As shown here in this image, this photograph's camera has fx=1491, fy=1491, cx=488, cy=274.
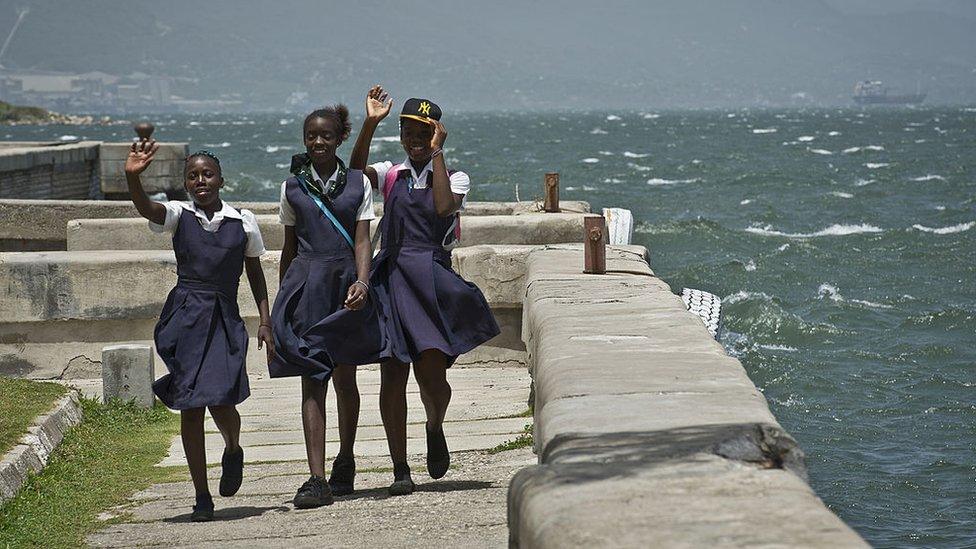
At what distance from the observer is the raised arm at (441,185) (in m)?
6.06

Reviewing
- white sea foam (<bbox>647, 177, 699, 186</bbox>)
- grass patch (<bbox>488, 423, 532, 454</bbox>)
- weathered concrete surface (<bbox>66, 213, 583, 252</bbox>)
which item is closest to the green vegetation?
white sea foam (<bbox>647, 177, 699, 186</bbox>)

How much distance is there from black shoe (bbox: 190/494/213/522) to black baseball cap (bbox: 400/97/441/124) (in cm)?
173

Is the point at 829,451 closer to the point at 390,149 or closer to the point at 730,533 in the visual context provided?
the point at 730,533

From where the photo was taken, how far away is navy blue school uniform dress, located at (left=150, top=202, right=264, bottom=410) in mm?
5930

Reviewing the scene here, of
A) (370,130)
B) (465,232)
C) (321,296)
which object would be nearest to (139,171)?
(321,296)

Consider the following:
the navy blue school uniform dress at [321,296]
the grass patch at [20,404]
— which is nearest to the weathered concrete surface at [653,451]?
the navy blue school uniform dress at [321,296]

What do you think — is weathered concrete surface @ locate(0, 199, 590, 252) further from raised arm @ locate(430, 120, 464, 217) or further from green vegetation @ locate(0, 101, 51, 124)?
green vegetation @ locate(0, 101, 51, 124)

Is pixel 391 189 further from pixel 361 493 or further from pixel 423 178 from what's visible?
pixel 361 493

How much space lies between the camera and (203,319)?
5.94 metres

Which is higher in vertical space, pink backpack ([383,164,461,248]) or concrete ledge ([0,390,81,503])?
pink backpack ([383,164,461,248])

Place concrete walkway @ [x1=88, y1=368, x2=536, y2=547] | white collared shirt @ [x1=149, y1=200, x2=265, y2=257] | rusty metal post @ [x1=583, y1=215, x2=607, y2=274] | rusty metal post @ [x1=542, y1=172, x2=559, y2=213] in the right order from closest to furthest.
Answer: concrete walkway @ [x1=88, y1=368, x2=536, y2=547], white collared shirt @ [x1=149, y1=200, x2=265, y2=257], rusty metal post @ [x1=583, y1=215, x2=607, y2=274], rusty metal post @ [x1=542, y1=172, x2=559, y2=213]

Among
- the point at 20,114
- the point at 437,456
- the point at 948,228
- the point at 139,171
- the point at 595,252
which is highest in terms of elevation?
the point at 139,171

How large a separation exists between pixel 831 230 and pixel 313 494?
2547cm

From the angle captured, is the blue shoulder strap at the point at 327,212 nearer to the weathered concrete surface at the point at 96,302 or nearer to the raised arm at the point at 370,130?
the raised arm at the point at 370,130
